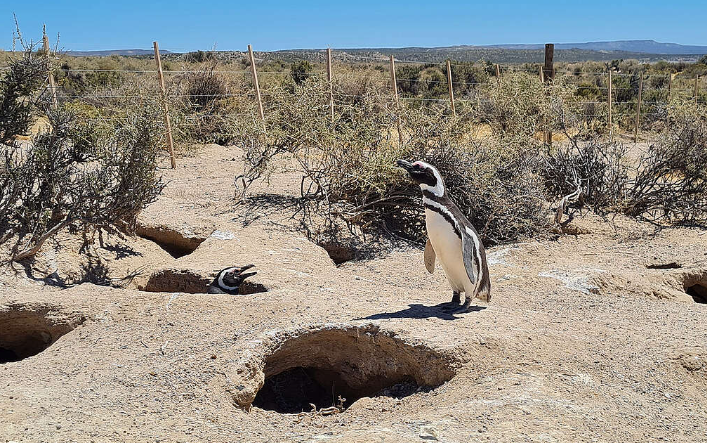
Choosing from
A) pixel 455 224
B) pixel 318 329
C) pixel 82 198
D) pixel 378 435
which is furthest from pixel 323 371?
pixel 82 198

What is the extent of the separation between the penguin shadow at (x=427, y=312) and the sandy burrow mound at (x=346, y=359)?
247mm

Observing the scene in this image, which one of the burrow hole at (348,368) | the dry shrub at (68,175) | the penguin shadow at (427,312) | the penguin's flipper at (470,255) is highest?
the dry shrub at (68,175)

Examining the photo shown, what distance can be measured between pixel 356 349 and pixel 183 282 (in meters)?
2.27

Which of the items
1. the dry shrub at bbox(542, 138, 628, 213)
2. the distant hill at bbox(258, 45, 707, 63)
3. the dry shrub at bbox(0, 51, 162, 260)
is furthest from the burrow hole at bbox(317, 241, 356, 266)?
the distant hill at bbox(258, 45, 707, 63)

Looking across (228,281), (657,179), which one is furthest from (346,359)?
(657,179)

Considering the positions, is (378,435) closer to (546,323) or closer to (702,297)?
(546,323)

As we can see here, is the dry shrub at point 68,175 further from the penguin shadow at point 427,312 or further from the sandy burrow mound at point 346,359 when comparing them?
the penguin shadow at point 427,312

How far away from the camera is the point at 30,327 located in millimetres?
5855

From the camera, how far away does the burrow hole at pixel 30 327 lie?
5621mm

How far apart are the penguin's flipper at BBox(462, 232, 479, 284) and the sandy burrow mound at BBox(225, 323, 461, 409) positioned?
885 mm

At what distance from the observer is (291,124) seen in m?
8.88

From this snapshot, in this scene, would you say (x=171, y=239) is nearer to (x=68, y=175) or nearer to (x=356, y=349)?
(x=68, y=175)

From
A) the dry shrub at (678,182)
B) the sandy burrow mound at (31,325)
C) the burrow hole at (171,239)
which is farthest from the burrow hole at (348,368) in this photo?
the dry shrub at (678,182)

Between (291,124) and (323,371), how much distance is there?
4.14 meters
